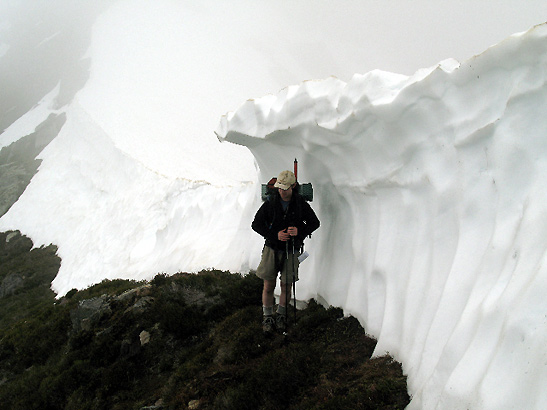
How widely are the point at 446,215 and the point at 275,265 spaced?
2632 mm

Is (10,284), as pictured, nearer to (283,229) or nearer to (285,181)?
(283,229)

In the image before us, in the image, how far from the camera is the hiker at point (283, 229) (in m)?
5.68

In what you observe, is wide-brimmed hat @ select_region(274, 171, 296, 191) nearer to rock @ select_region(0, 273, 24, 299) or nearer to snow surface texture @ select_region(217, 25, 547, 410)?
→ snow surface texture @ select_region(217, 25, 547, 410)

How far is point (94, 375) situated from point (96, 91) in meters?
42.1

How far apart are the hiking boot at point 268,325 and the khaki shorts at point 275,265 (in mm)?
676

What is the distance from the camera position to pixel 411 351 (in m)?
4.38

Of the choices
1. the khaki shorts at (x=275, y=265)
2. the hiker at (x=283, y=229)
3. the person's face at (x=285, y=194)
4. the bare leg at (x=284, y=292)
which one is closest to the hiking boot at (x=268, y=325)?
the hiker at (x=283, y=229)

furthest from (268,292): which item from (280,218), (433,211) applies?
(433,211)

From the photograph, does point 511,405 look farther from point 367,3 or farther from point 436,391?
point 367,3

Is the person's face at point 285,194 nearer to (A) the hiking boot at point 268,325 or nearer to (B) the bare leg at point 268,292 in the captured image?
(B) the bare leg at point 268,292

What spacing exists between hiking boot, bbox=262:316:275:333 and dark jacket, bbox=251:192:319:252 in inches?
50.3

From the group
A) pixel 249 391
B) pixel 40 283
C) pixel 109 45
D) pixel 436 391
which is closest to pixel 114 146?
pixel 40 283

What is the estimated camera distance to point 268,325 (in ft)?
20.1

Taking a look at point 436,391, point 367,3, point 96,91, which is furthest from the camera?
point 367,3
